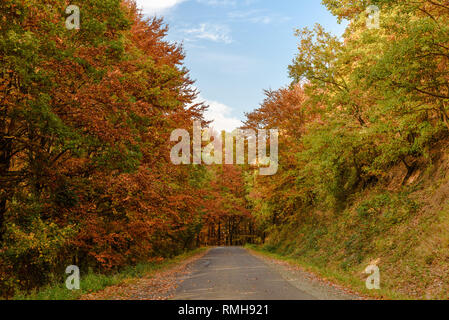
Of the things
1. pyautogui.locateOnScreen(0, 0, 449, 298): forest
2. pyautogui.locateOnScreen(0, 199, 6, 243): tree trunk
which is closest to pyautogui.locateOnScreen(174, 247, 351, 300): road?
pyautogui.locateOnScreen(0, 0, 449, 298): forest

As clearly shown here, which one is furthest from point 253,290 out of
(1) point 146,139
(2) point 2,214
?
(1) point 146,139

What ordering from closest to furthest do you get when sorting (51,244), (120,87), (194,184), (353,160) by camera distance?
(51,244) → (120,87) → (353,160) → (194,184)

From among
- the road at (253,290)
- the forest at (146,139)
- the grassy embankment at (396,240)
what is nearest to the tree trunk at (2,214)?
the forest at (146,139)

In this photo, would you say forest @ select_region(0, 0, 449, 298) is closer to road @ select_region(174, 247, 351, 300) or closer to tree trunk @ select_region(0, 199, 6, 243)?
tree trunk @ select_region(0, 199, 6, 243)

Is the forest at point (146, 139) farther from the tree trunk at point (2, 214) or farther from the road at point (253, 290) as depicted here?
the road at point (253, 290)

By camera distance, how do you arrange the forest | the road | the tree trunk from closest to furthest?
the road
the forest
the tree trunk

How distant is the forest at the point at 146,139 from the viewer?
8.77 m

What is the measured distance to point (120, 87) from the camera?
10.3 meters

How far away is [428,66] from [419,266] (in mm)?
5644

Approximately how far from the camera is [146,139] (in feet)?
49.1

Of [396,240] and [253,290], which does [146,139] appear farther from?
[396,240]

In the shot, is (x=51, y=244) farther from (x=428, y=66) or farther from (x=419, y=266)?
(x=428, y=66)

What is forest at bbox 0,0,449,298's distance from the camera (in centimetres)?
877
